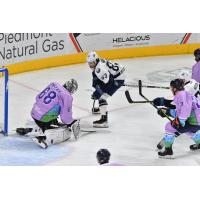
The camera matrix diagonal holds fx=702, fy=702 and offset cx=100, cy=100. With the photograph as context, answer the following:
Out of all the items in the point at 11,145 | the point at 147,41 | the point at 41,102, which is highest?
the point at 147,41

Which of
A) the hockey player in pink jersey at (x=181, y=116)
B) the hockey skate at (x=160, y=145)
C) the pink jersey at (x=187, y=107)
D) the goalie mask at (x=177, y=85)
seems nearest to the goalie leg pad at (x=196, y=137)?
the hockey player in pink jersey at (x=181, y=116)

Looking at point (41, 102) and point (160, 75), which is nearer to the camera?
point (41, 102)

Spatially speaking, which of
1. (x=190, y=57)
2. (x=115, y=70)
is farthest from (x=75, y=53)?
(x=115, y=70)

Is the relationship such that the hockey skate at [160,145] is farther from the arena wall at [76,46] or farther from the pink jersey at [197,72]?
the arena wall at [76,46]

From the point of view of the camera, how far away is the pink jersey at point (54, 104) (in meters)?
8.13

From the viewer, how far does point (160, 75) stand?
13031 mm

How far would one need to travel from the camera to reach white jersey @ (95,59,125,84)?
8.96 m

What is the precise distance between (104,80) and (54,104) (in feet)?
3.49

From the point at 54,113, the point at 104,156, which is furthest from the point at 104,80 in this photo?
the point at 104,156

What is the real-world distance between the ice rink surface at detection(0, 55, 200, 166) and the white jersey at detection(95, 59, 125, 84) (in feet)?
2.08
